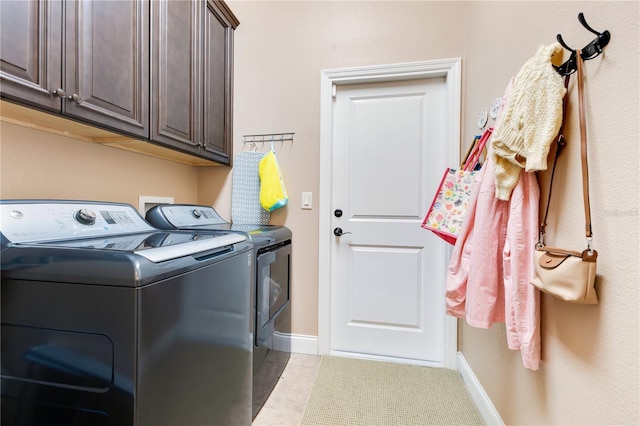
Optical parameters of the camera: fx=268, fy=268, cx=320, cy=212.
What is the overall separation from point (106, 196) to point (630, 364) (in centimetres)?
205

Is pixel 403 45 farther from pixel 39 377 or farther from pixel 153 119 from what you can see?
pixel 39 377

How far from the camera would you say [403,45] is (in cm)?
187

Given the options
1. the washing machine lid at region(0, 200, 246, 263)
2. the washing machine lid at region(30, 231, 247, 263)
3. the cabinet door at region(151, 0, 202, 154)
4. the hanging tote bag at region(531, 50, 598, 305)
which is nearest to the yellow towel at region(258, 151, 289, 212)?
the cabinet door at region(151, 0, 202, 154)

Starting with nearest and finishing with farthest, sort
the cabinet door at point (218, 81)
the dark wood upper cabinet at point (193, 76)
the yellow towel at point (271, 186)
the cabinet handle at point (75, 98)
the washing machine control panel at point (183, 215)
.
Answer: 1. the cabinet handle at point (75, 98)
2. the dark wood upper cabinet at point (193, 76)
3. the washing machine control panel at point (183, 215)
4. the cabinet door at point (218, 81)
5. the yellow towel at point (271, 186)

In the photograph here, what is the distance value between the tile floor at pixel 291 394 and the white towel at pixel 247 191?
1.03 m

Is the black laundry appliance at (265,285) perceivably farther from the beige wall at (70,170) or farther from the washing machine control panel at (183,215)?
the beige wall at (70,170)

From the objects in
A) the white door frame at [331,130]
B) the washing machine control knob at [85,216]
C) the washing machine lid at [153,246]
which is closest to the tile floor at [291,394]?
the white door frame at [331,130]

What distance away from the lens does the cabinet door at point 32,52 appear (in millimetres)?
804

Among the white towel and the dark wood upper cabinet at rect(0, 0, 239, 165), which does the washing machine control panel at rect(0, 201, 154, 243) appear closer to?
the dark wood upper cabinet at rect(0, 0, 239, 165)

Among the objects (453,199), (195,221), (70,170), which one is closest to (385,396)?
(453,199)

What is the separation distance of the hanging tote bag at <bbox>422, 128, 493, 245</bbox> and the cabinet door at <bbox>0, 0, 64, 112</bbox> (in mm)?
1652

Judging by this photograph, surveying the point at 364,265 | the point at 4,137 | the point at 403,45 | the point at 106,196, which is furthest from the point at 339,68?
the point at 4,137

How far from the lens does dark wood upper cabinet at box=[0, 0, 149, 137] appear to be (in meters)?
0.83

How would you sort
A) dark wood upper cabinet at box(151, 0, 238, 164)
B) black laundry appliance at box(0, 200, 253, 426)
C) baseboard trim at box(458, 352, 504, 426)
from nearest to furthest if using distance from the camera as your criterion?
black laundry appliance at box(0, 200, 253, 426)
baseboard trim at box(458, 352, 504, 426)
dark wood upper cabinet at box(151, 0, 238, 164)
